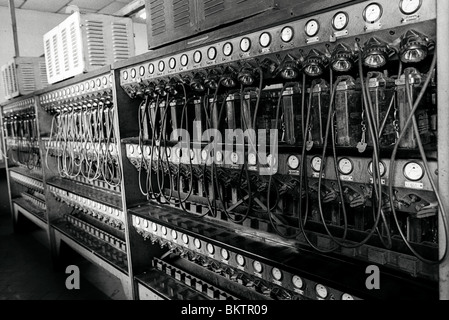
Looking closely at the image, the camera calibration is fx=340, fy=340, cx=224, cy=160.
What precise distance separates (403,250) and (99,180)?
2776 millimetres

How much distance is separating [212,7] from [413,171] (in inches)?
50.0

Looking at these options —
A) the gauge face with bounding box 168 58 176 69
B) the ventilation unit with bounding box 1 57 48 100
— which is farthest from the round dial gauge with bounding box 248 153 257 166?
the ventilation unit with bounding box 1 57 48 100

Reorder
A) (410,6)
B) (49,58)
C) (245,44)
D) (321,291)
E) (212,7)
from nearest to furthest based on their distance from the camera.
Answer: (410,6)
(321,291)
(245,44)
(212,7)
(49,58)

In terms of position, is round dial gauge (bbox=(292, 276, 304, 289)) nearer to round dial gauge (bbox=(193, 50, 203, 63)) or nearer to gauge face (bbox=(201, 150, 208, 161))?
gauge face (bbox=(201, 150, 208, 161))

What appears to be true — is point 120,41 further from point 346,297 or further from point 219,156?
point 346,297

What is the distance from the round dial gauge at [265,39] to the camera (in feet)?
5.10

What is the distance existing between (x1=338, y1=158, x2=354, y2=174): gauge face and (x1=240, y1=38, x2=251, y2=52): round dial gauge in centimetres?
71

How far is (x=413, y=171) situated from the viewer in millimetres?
1179

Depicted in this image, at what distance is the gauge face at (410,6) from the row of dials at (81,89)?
6.90 ft

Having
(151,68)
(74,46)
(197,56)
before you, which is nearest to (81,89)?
(74,46)

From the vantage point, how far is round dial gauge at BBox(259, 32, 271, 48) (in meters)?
1.56

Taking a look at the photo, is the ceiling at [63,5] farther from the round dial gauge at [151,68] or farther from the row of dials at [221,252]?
the row of dials at [221,252]
